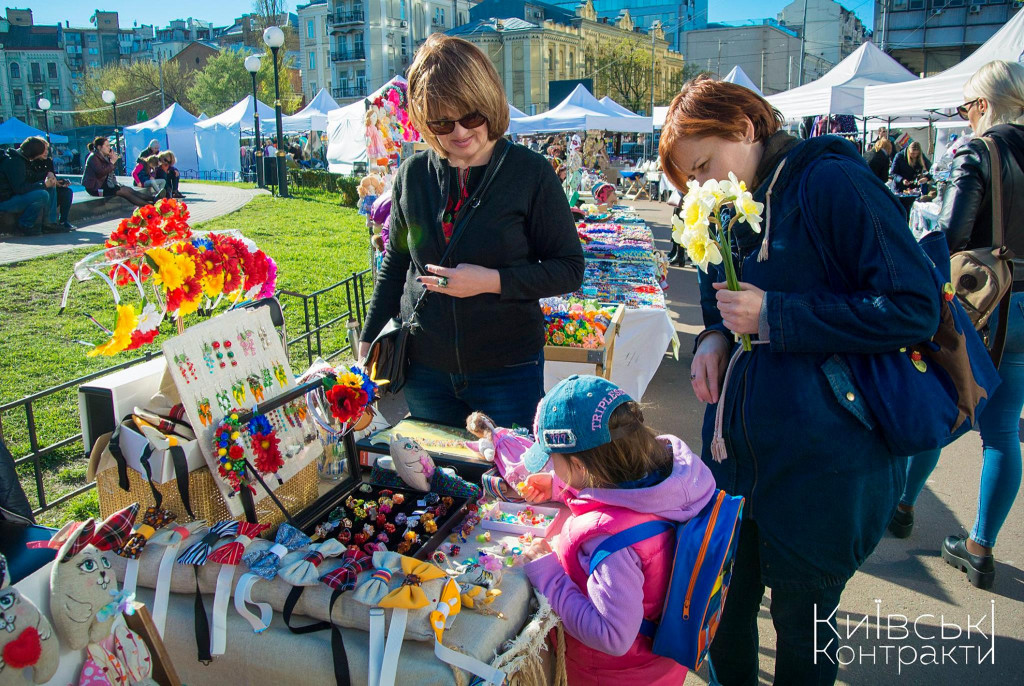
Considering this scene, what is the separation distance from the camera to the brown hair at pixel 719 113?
1.60 m

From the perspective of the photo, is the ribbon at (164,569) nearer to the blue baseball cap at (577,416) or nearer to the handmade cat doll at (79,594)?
the handmade cat doll at (79,594)

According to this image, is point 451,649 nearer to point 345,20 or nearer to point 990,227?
point 990,227

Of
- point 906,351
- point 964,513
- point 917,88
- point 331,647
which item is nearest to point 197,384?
point 331,647

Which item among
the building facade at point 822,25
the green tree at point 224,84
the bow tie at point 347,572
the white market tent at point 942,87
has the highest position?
the building facade at point 822,25

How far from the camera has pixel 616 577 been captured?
146 centimetres

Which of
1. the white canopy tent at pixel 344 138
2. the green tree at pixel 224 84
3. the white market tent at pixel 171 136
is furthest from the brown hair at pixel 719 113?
the green tree at pixel 224 84

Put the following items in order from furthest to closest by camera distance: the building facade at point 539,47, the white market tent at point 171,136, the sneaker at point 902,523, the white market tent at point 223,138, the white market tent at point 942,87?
the building facade at point 539,47
the white market tent at point 171,136
the white market tent at point 223,138
the white market tent at point 942,87
the sneaker at point 902,523

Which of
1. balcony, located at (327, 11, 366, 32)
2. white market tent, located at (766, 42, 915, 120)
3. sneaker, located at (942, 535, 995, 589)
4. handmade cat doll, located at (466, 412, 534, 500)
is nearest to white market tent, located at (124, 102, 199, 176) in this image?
white market tent, located at (766, 42, 915, 120)

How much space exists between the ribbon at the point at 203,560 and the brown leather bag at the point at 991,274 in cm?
254

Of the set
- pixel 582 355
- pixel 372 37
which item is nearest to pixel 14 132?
pixel 372 37

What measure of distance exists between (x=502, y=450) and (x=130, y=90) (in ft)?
200

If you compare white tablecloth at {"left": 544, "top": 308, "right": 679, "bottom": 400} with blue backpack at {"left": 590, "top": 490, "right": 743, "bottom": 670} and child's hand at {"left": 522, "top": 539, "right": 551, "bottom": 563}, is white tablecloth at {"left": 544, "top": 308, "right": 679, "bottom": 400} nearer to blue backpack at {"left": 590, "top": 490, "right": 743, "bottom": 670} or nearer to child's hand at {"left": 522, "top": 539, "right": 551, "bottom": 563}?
child's hand at {"left": 522, "top": 539, "right": 551, "bottom": 563}

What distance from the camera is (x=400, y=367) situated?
7.29ft

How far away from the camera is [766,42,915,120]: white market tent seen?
11.4 meters
